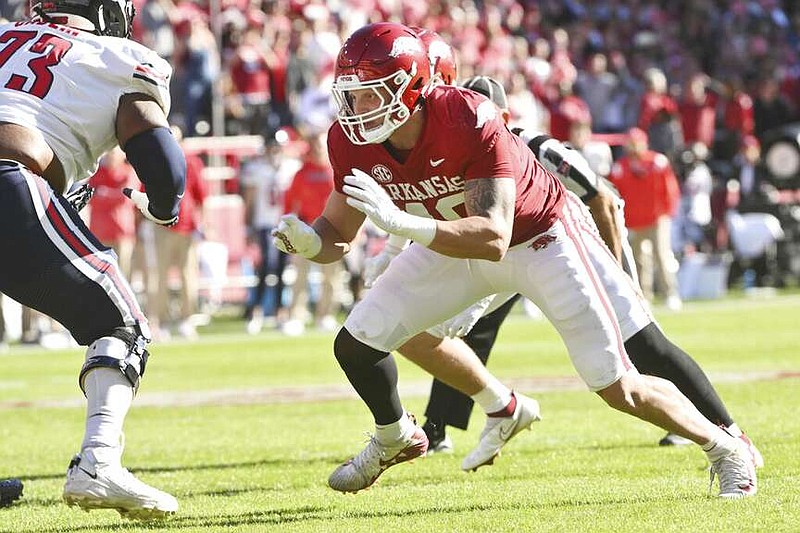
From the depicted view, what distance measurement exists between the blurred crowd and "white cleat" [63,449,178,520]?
9663 millimetres

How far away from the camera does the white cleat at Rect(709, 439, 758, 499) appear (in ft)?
17.0

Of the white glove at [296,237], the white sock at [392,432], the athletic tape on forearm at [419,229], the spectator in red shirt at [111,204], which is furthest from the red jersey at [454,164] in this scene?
the spectator in red shirt at [111,204]

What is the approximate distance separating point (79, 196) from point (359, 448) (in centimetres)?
242

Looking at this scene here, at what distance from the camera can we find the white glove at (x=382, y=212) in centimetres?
460

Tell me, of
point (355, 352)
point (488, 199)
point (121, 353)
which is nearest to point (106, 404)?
point (121, 353)

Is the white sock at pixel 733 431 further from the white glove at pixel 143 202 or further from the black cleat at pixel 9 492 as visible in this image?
the black cleat at pixel 9 492

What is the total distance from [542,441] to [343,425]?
1415 mm

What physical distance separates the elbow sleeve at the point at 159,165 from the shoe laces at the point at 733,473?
215 centimetres

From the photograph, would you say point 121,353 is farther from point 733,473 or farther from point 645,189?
point 645,189

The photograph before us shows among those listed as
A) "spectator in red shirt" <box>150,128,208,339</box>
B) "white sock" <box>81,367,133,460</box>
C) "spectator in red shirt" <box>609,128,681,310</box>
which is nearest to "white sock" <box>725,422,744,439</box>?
"white sock" <box>81,367,133,460</box>

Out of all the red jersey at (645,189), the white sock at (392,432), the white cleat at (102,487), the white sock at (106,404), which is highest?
the white sock at (106,404)

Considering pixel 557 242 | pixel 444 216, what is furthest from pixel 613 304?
pixel 444 216

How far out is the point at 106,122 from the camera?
4891 millimetres

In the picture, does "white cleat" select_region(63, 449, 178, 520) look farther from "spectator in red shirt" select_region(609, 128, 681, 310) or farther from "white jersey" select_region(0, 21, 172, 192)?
"spectator in red shirt" select_region(609, 128, 681, 310)
